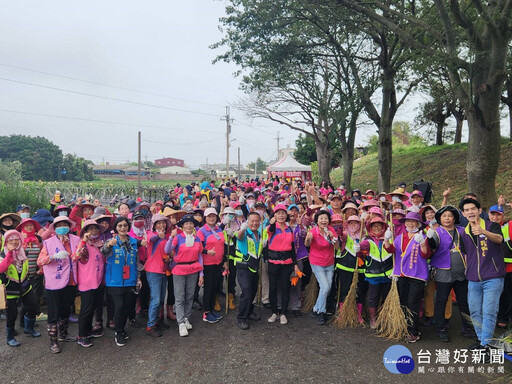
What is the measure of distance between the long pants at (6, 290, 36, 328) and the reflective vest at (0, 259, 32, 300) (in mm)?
75

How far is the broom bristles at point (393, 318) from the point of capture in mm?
4391

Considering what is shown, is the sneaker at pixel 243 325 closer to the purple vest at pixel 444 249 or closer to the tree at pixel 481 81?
the purple vest at pixel 444 249

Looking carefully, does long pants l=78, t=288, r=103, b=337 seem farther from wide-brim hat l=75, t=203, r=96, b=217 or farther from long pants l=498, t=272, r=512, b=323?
long pants l=498, t=272, r=512, b=323

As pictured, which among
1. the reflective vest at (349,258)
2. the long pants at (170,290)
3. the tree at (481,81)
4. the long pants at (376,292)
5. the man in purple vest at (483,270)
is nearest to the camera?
the man in purple vest at (483,270)

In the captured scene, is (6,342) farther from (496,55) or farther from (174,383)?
(496,55)

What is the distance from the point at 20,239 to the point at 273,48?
36.3 feet

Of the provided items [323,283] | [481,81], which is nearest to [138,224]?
[323,283]

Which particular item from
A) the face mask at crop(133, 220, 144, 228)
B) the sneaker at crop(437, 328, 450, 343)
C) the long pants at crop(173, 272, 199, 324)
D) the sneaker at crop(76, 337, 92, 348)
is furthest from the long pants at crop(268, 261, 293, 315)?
the sneaker at crop(76, 337, 92, 348)

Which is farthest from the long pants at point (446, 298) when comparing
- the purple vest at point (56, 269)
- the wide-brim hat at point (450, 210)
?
the purple vest at point (56, 269)

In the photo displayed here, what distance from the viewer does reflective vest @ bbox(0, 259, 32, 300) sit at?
4219mm

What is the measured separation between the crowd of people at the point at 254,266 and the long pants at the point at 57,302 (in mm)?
16

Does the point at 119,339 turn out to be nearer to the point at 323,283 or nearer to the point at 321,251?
the point at 323,283

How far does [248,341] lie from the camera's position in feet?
14.8

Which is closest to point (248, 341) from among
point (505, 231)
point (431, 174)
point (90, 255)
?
point (90, 255)
